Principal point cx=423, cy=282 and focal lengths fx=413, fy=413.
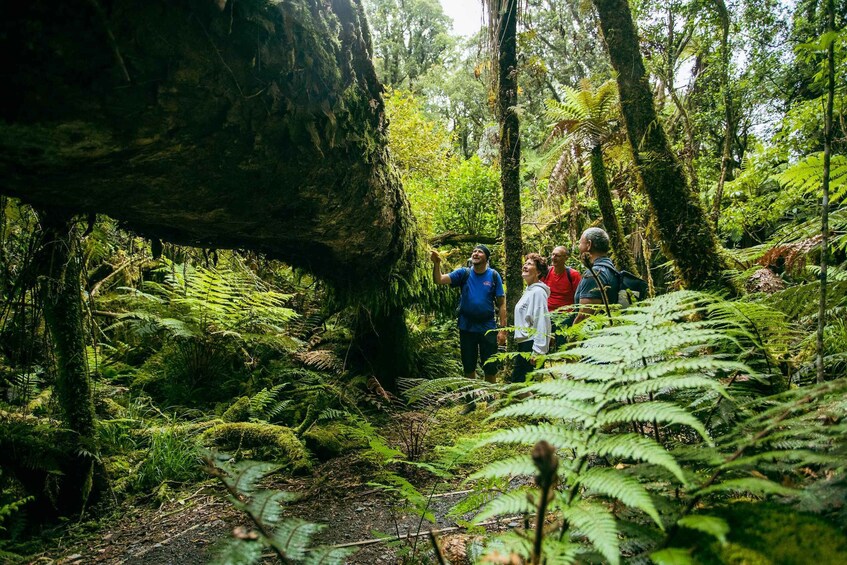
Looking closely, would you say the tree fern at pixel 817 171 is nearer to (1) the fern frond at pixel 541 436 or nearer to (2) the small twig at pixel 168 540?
(1) the fern frond at pixel 541 436

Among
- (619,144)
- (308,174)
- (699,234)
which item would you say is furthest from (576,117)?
(308,174)

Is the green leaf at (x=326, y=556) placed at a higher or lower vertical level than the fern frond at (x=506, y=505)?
lower

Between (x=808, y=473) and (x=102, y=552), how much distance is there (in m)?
3.50

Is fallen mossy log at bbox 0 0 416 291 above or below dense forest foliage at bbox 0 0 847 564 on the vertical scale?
above

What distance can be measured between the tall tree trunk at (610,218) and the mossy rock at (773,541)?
8.52m

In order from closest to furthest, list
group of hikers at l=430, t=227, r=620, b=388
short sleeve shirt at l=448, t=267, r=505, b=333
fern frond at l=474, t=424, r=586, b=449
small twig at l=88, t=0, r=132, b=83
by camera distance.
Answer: fern frond at l=474, t=424, r=586, b=449 < small twig at l=88, t=0, r=132, b=83 < group of hikers at l=430, t=227, r=620, b=388 < short sleeve shirt at l=448, t=267, r=505, b=333

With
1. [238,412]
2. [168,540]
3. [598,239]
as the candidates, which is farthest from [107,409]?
[598,239]

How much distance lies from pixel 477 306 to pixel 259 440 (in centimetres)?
320

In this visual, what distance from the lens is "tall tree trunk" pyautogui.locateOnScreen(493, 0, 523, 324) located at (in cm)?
577

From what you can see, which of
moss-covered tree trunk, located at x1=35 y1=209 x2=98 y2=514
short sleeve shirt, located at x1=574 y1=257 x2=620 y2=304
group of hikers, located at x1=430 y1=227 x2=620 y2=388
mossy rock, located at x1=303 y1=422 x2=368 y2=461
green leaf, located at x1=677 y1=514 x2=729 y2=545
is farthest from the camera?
group of hikers, located at x1=430 y1=227 x2=620 y2=388

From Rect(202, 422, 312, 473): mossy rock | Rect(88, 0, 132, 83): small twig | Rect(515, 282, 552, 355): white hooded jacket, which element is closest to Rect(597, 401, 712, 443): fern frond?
Rect(88, 0, 132, 83): small twig

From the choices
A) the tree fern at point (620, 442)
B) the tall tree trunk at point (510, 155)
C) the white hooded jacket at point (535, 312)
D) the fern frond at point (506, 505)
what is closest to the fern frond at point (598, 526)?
the tree fern at point (620, 442)

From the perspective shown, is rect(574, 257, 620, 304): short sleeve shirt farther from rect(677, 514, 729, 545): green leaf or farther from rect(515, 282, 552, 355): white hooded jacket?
rect(677, 514, 729, 545): green leaf

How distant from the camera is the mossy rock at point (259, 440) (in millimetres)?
3682
